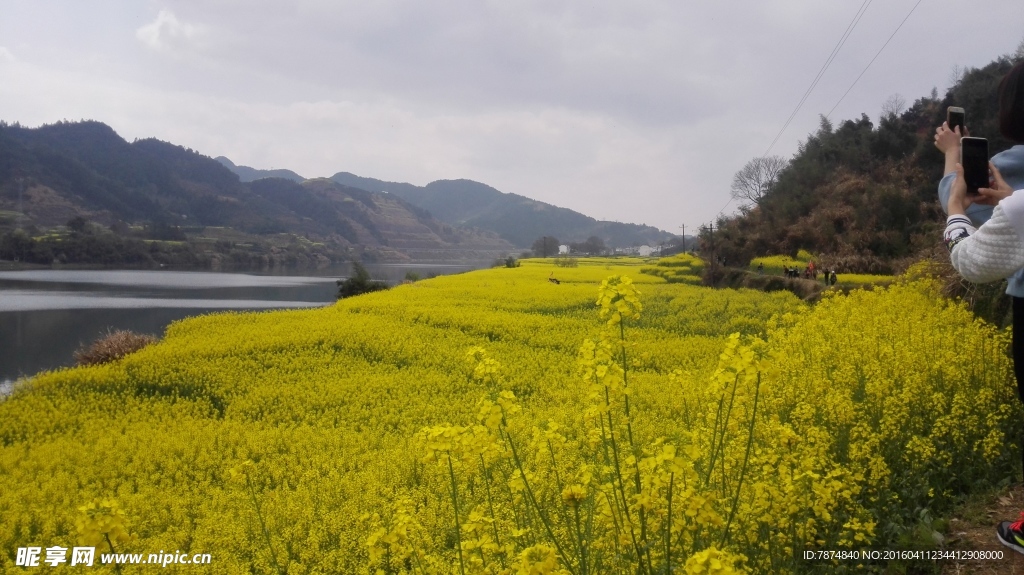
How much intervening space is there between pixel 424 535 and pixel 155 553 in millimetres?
2180

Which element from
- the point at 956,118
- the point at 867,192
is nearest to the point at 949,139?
the point at 956,118

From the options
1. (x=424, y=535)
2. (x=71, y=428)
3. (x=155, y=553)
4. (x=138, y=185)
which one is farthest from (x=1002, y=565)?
(x=138, y=185)

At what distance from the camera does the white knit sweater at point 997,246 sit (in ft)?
5.92

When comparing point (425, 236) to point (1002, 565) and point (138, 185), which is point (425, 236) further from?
point (1002, 565)

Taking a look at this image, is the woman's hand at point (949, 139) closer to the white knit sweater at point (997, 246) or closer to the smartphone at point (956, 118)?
the smartphone at point (956, 118)

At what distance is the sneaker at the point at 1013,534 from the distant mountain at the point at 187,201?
283 ft

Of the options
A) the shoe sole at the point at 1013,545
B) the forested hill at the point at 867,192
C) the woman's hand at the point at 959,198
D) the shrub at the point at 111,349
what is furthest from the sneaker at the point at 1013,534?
the forested hill at the point at 867,192

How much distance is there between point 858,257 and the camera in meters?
20.4

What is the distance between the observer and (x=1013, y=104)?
78.2 inches

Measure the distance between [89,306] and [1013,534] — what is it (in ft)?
96.3

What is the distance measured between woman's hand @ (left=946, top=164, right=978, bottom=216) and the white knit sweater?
0.21 m

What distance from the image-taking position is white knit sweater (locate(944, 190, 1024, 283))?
71.0 inches

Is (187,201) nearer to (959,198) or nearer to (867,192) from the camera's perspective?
(867,192)

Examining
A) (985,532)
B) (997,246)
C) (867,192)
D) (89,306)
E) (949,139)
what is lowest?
(89,306)
